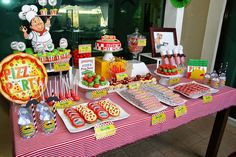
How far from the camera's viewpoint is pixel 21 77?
1139 mm

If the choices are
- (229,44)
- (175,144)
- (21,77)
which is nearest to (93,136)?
(21,77)

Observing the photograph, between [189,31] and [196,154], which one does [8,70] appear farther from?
[189,31]

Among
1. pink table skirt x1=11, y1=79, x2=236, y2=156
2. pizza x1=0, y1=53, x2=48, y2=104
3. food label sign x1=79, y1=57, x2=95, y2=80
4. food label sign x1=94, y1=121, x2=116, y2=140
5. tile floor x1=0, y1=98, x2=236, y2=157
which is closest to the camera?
pink table skirt x1=11, y1=79, x2=236, y2=156

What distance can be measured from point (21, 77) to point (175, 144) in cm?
169

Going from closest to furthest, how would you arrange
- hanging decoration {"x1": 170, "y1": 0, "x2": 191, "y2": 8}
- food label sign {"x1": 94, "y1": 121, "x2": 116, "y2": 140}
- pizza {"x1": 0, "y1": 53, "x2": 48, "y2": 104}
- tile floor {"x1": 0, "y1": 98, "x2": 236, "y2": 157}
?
food label sign {"x1": 94, "y1": 121, "x2": 116, "y2": 140}, pizza {"x1": 0, "y1": 53, "x2": 48, "y2": 104}, tile floor {"x1": 0, "y1": 98, "x2": 236, "y2": 157}, hanging decoration {"x1": 170, "y1": 0, "x2": 191, "y2": 8}

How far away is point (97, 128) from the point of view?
3.23 feet

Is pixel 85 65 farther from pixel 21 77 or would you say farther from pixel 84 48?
pixel 21 77

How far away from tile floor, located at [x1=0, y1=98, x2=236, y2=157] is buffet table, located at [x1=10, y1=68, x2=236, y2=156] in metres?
0.73

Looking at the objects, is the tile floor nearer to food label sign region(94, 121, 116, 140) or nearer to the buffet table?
the buffet table

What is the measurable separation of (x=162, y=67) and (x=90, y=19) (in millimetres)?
769

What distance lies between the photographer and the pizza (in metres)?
1.09

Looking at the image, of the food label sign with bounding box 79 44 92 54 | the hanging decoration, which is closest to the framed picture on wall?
the hanging decoration

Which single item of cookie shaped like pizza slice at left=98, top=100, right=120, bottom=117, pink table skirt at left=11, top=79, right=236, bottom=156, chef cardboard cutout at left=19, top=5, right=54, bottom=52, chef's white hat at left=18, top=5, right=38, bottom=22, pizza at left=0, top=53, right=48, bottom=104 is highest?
chef's white hat at left=18, top=5, right=38, bottom=22

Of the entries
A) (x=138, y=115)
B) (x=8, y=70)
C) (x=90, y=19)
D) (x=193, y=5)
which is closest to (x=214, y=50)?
(x=193, y=5)
